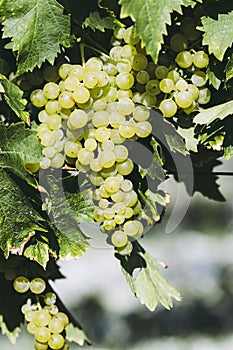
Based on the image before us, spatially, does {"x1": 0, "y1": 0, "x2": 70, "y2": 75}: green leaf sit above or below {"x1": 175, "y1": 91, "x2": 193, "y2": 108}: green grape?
above

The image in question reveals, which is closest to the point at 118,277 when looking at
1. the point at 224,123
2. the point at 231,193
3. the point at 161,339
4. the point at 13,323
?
the point at 161,339

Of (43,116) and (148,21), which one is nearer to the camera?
(148,21)

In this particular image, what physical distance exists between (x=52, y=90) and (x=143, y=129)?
9 centimetres

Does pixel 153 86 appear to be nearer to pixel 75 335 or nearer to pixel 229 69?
pixel 229 69

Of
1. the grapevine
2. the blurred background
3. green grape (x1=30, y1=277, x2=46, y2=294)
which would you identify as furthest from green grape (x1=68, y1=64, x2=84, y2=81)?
the blurred background

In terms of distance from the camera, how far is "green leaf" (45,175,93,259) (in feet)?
2.07

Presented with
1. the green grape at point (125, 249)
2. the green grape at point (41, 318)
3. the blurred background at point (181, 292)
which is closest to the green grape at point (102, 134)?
the green grape at point (125, 249)

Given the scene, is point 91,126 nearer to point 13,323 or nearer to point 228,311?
point 13,323

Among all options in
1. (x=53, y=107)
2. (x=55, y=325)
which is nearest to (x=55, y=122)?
(x=53, y=107)

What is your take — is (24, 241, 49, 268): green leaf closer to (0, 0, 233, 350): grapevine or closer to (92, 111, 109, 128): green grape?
(0, 0, 233, 350): grapevine

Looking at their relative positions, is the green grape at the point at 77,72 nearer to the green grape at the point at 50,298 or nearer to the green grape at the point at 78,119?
the green grape at the point at 78,119

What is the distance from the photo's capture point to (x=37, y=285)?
2.29 feet

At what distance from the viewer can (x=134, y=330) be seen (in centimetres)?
157

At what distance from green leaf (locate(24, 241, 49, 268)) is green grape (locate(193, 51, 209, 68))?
211mm
